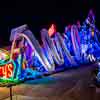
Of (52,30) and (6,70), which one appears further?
(52,30)

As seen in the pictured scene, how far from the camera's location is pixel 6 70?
61.8 ft

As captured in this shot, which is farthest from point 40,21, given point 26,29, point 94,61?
point 94,61

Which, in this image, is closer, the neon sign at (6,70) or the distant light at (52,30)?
the neon sign at (6,70)

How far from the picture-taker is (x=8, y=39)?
19328 millimetres

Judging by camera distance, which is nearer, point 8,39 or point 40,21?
point 8,39

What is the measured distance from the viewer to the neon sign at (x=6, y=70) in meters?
18.7

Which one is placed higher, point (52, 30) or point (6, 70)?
point (52, 30)

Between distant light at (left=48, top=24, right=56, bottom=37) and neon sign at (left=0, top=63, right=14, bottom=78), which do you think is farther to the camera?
distant light at (left=48, top=24, right=56, bottom=37)

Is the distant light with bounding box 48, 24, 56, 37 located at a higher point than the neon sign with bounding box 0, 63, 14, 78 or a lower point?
higher

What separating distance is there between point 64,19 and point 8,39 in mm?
7052

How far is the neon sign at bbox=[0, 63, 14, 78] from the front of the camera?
18.7 meters

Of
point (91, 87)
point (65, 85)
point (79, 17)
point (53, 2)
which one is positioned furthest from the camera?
point (79, 17)

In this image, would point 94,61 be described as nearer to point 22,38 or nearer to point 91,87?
point 22,38

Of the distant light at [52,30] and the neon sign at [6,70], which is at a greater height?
the distant light at [52,30]
